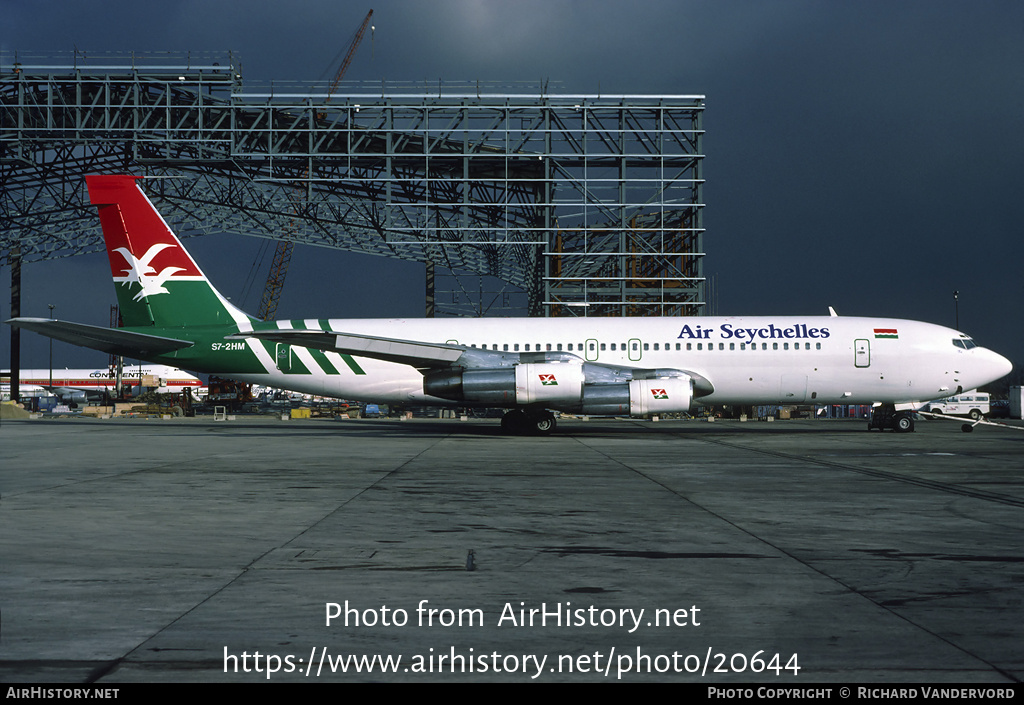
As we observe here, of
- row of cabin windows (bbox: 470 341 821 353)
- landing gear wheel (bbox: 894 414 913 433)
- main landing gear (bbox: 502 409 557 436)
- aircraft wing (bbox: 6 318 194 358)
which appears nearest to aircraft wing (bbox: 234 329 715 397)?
row of cabin windows (bbox: 470 341 821 353)

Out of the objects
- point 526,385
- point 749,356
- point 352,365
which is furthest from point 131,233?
point 749,356

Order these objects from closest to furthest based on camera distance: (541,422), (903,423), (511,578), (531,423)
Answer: (511,578) → (531,423) → (541,422) → (903,423)

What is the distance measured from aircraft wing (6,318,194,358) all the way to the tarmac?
14444mm

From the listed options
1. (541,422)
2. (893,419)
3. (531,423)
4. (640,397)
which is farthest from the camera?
(893,419)

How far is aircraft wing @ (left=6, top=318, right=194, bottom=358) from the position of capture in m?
27.7

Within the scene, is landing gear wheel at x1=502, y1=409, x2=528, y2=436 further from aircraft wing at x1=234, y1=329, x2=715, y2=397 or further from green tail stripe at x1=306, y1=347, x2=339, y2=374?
green tail stripe at x1=306, y1=347, x2=339, y2=374

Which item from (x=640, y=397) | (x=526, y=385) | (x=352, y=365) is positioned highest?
(x=352, y=365)

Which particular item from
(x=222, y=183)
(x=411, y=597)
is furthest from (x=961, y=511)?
(x=222, y=183)

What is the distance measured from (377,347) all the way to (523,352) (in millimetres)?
4974

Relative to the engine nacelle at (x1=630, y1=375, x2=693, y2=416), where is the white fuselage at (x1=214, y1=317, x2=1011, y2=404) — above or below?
above

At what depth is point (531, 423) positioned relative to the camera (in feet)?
96.5

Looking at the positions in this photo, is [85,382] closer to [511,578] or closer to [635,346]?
[635,346]

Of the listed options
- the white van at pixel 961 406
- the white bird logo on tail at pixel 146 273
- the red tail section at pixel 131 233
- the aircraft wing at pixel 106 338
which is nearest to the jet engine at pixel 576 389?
the aircraft wing at pixel 106 338
